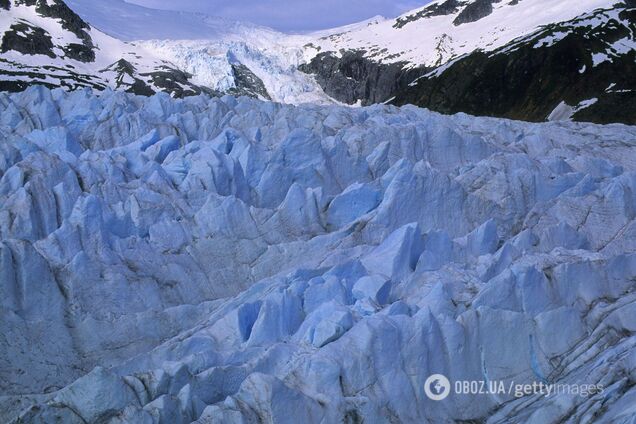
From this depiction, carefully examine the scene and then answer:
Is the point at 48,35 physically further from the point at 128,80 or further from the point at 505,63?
the point at 505,63

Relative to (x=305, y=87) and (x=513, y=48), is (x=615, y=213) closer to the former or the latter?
(x=513, y=48)

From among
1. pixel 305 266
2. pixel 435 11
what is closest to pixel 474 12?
pixel 435 11

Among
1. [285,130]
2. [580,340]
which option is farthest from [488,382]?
[285,130]

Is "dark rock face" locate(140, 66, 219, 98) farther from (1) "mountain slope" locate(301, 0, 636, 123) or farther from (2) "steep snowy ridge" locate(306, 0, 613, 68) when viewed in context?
(2) "steep snowy ridge" locate(306, 0, 613, 68)

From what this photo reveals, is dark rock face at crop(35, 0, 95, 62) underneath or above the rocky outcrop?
underneath

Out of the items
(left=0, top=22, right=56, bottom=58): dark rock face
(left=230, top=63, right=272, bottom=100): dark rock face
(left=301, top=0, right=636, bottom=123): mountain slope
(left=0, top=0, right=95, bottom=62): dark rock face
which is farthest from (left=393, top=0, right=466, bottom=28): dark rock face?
(left=0, top=22, right=56, bottom=58): dark rock face

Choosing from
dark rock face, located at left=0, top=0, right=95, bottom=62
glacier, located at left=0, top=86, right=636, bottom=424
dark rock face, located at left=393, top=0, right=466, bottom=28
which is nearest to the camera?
glacier, located at left=0, top=86, right=636, bottom=424

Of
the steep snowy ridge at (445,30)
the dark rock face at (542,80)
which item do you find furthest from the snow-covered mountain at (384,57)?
the steep snowy ridge at (445,30)
